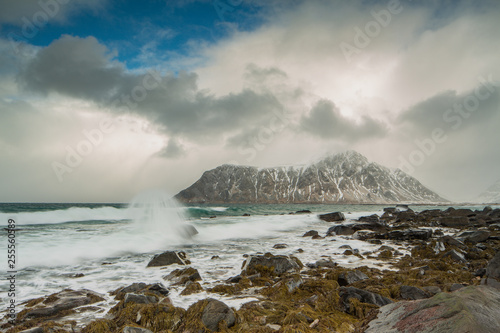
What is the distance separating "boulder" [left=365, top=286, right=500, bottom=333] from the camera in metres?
3.59

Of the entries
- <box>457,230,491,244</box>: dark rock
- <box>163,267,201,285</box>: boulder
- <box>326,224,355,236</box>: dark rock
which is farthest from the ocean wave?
<box>457,230,491,244</box>: dark rock

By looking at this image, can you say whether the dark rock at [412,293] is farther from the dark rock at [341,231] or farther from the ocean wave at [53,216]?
the ocean wave at [53,216]

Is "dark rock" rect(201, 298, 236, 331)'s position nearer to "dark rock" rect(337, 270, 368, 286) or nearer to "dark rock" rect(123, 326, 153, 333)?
"dark rock" rect(123, 326, 153, 333)

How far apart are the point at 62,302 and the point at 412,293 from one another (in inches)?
390

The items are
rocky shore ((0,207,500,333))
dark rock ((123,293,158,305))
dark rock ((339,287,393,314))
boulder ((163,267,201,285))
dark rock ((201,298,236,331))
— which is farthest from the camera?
boulder ((163,267,201,285))

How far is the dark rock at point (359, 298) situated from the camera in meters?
6.56

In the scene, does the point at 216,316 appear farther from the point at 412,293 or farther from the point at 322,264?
the point at 322,264

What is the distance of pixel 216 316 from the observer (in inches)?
235

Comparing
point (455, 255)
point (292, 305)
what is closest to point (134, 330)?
point (292, 305)

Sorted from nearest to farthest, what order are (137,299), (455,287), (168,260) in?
(137,299) → (455,287) → (168,260)

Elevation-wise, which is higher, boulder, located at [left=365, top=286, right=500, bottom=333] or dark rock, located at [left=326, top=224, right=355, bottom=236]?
boulder, located at [left=365, top=286, right=500, bottom=333]

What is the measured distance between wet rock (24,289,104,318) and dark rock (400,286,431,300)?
8965 millimetres

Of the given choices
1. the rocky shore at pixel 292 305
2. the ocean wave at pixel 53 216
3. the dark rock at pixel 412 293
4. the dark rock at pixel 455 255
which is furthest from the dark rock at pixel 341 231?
the ocean wave at pixel 53 216

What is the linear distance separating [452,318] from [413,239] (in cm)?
2017
